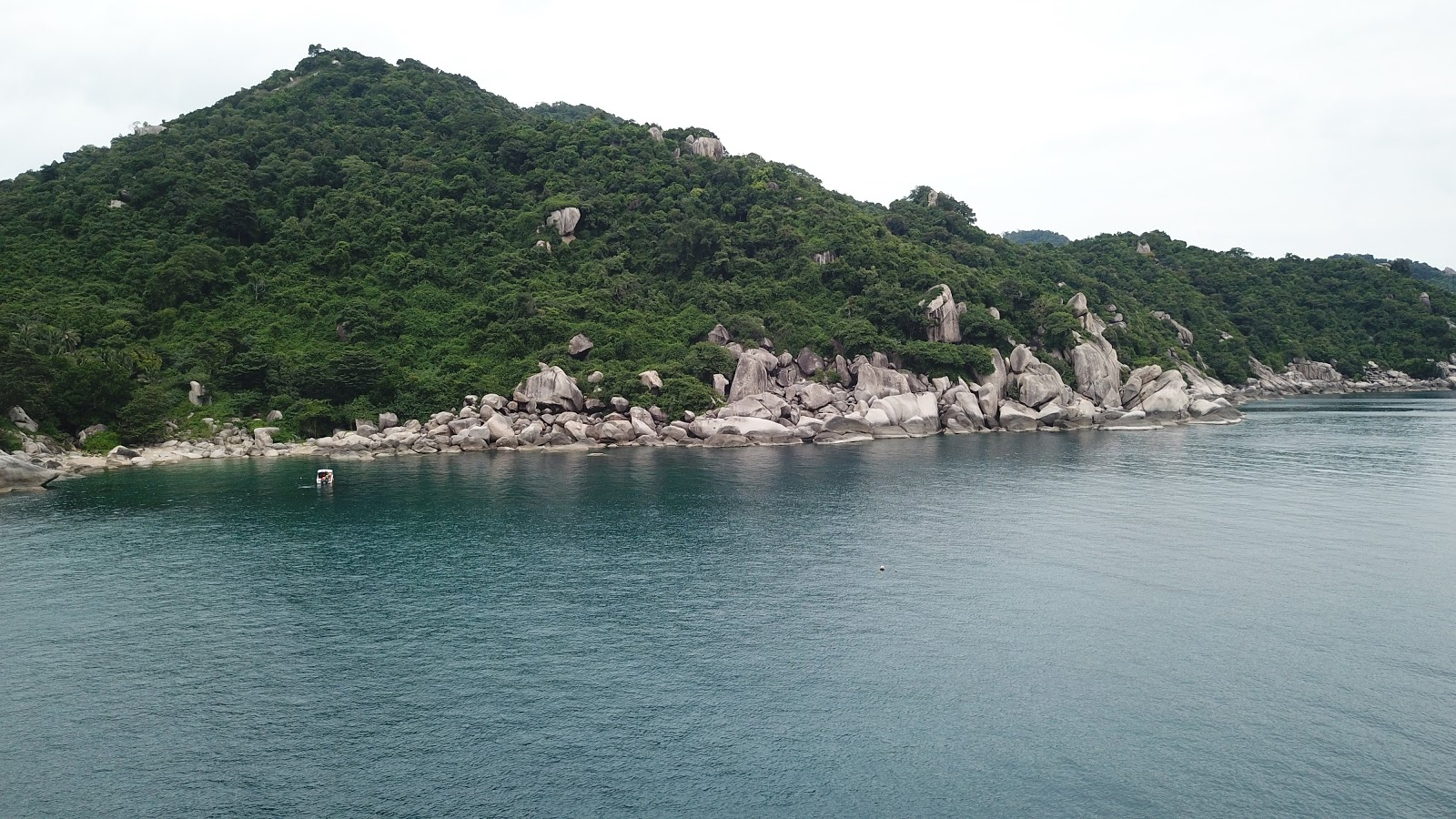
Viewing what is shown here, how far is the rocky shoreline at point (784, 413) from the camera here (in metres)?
69.4

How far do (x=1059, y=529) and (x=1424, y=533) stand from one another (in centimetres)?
1612

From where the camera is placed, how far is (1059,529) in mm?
39312

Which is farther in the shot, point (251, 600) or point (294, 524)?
point (294, 524)

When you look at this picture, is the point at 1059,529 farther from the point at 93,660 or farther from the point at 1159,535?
the point at 93,660

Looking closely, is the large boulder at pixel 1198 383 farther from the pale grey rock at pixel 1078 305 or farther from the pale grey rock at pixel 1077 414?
the pale grey rock at pixel 1077 414

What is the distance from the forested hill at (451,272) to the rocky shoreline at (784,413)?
94.0 inches

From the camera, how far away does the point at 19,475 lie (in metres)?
51.7

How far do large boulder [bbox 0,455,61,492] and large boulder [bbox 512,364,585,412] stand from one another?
34.7 meters

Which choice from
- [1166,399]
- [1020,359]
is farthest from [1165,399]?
[1020,359]

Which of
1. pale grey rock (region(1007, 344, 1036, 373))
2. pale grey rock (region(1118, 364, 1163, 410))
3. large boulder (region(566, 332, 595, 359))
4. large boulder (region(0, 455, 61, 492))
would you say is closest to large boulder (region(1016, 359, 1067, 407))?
pale grey rock (region(1007, 344, 1036, 373))

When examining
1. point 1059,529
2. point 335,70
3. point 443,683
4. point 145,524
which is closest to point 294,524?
point 145,524

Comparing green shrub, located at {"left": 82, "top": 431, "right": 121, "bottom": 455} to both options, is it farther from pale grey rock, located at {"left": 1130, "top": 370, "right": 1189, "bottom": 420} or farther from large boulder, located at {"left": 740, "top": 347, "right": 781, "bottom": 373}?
pale grey rock, located at {"left": 1130, "top": 370, "right": 1189, "bottom": 420}

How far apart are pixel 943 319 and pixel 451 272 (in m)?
58.0

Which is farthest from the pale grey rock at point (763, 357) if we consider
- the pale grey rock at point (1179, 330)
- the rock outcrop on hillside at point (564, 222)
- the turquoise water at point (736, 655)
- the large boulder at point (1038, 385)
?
the pale grey rock at point (1179, 330)
